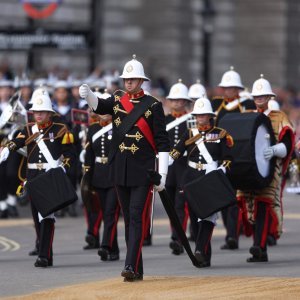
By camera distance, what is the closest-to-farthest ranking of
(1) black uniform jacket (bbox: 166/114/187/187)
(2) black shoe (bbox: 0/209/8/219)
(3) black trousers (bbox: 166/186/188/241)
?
1. (3) black trousers (bbox: 166/186/188/241)
2. (1) black uniform jacket (bbox: 166/114/187/187)
3. (2) black shoe (bbox: 0/209/8/219)

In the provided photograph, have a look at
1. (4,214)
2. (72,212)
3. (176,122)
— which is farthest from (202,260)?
(72,212)

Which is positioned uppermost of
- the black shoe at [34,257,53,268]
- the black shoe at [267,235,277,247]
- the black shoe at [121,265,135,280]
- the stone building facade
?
the stone building facade

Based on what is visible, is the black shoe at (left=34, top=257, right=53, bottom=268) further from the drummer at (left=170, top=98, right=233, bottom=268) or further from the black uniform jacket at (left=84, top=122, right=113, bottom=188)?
the black uniform jacket at (left=84, top=122, right=113, bottom=188)

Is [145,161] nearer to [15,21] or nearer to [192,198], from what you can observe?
[192,198]

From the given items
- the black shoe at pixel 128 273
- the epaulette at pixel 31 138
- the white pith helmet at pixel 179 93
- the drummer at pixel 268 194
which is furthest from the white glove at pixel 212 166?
the black shoe at pixel 128 273

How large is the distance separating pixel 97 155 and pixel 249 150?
222 cm

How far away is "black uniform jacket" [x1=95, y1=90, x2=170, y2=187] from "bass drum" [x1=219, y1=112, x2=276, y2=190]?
7.04 feet

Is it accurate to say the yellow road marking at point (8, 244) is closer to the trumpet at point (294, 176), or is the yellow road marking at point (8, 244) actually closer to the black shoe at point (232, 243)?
the black shoe at point (232, 243)

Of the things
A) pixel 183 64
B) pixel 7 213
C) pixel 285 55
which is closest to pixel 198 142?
pixel 7 213

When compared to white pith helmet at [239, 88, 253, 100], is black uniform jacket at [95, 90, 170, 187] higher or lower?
lower

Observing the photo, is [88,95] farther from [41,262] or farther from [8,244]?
[8,244]

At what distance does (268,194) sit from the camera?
18.1 metres

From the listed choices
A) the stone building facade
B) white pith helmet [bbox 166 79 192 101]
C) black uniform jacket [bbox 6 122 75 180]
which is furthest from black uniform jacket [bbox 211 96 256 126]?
the stone building facade

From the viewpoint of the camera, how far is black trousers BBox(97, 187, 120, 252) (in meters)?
18.2
